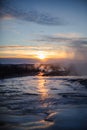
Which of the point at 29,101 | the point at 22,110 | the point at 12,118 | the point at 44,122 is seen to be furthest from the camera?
the point at 29,101

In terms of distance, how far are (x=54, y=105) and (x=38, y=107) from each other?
765 millimetres

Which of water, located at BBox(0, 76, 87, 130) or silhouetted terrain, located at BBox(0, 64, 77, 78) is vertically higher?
silhouetted terrain, located at BBox(0, 64, 77, 78)

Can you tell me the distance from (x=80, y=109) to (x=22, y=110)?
2.03 metres

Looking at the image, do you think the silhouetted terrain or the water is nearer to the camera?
the water

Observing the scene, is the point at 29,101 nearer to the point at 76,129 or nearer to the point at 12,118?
the point at 12,118

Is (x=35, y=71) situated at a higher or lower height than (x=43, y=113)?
higher

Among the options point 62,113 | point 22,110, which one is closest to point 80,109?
point 62,113

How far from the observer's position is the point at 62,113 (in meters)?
10.1

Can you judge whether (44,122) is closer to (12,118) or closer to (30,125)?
(30,125)

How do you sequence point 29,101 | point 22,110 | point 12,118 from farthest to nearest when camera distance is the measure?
point 29,101 < point 22,110 < point 12,118

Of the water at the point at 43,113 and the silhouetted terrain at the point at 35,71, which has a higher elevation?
the silhouetted terrain at the point at 35,71

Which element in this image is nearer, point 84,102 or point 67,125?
point 67,125

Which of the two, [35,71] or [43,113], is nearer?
[43,113]

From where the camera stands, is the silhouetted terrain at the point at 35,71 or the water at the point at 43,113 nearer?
the water at the point at 43,113
